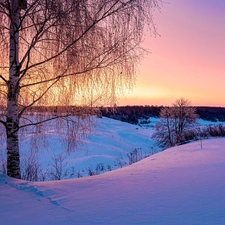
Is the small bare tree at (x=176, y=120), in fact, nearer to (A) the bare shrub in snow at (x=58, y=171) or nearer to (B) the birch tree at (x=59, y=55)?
(A) the bare shrub in snow at (x=58, y=171)

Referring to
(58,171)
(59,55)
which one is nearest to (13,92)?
(59,55)

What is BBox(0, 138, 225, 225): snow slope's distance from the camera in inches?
90.0

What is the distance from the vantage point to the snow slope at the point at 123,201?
90.0 inches

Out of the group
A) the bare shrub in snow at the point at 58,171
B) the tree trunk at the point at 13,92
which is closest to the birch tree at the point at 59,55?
the tree trunk at the point at 13,92

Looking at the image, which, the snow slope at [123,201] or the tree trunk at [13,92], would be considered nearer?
the snow slope at [123,201]

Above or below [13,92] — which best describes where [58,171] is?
below

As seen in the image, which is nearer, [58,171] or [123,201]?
[123,201]

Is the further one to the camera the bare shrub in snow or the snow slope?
the bare shrub in snow

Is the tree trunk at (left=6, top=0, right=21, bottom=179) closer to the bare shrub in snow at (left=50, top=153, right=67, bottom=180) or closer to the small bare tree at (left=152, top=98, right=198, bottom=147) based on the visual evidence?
the bare shrub in snow at (left=50, top=153, right=67, bottom=180)

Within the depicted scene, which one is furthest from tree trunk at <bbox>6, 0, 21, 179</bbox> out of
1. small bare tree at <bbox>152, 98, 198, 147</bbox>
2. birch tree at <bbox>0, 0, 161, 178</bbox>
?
small bare tree at <bbox>152, 98, 198, 147</bbox>

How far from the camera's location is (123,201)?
275 centimetres

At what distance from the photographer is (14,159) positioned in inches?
177

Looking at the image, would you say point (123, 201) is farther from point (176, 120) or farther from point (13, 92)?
point (176, 120)

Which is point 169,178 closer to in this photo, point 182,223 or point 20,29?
point 182,223
